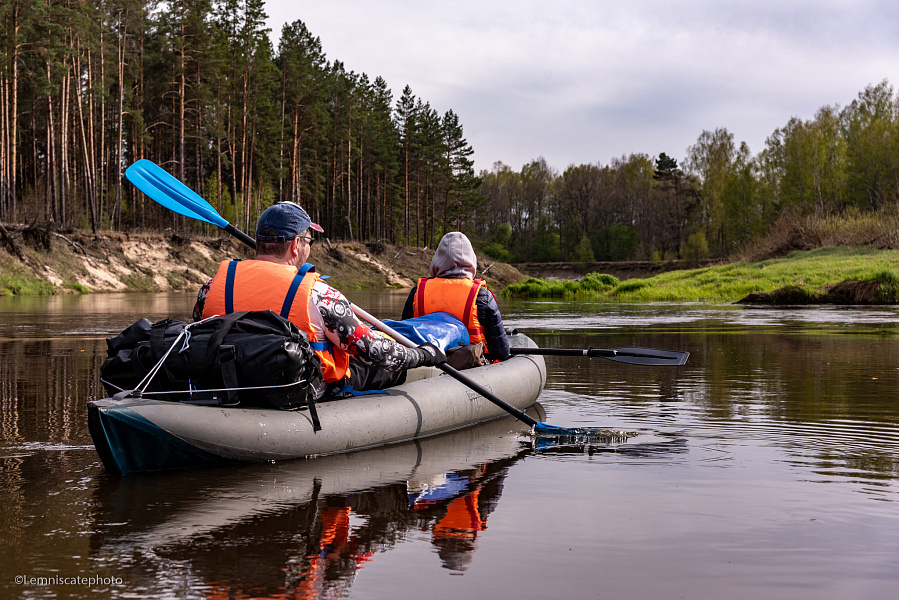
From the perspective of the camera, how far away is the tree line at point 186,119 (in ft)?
108

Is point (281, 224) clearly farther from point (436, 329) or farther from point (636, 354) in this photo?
point (636, 354)

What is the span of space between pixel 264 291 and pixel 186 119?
36.7 meters

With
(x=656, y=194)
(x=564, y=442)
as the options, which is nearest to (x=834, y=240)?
(x=564, y=442)

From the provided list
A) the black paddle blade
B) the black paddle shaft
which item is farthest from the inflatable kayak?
the black paddle blade

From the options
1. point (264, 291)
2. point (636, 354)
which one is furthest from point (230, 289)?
point (636, 354)

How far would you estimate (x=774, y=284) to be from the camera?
1083 inches

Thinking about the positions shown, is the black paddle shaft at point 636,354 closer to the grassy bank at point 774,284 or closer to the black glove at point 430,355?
the black glove at point 430,355

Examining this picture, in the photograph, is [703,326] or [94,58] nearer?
[703,326]

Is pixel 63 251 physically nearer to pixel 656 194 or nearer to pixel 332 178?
pixel 332 178

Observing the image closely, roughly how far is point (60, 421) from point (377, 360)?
2.68 metres

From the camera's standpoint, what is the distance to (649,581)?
2.87 metres

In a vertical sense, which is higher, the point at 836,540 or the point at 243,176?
the point at 243,176

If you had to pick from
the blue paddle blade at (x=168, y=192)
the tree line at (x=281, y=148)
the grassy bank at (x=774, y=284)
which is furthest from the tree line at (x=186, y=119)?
the blue paddle blade at (x=168, y=192)

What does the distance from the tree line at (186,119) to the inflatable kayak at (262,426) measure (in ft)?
95.3
